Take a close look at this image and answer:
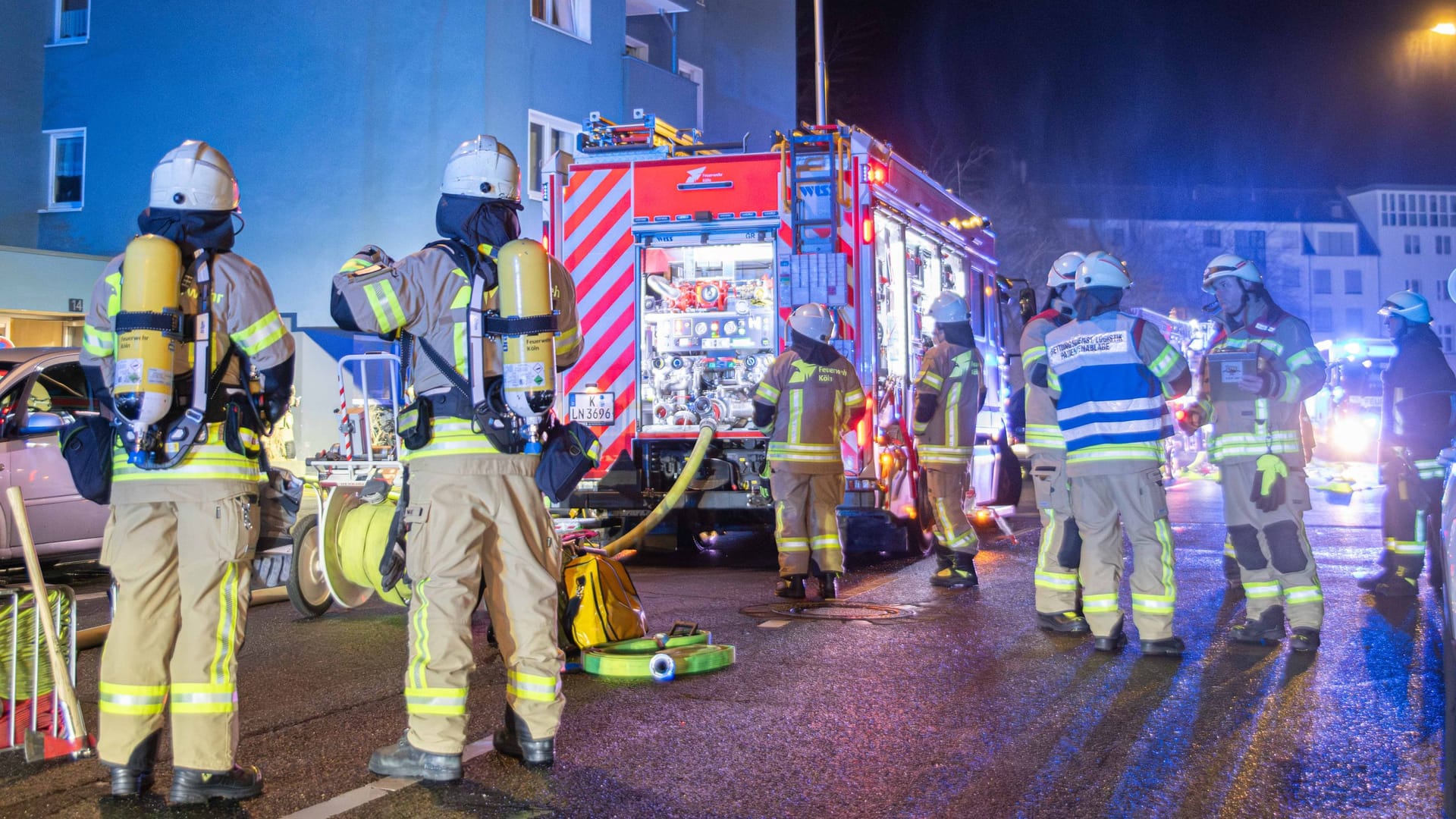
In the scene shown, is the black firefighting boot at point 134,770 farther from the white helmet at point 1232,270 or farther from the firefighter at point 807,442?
the white helmet at point 1232,270

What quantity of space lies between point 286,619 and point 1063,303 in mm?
4764

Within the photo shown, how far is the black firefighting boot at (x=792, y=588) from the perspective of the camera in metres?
7.54

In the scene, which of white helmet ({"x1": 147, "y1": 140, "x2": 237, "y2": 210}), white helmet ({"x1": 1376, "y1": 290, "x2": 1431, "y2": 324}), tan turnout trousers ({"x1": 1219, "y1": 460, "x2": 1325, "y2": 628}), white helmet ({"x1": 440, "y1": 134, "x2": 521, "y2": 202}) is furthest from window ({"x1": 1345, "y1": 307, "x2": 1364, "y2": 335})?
white helmet ({"x1": 147, "y1": 140, "x2": 237, "y2": 210})

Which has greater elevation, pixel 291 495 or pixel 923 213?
pixel 923 213

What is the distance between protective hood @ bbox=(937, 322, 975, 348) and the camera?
838cm

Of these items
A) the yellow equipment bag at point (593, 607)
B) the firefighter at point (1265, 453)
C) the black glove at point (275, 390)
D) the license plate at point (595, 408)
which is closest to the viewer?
the black glove at point (275, 390)

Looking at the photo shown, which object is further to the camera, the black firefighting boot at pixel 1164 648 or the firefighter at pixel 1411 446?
the firefighter at pixel 1411 446

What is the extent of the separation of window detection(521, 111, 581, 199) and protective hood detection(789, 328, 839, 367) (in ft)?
39.8

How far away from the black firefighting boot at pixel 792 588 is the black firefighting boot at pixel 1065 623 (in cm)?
162

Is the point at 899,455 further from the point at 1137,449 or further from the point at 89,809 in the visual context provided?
the point at 89,809

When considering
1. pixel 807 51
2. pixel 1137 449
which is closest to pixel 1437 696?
pixel 1137 449

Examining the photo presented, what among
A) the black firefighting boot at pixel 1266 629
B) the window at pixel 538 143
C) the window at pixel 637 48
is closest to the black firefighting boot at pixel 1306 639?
the black firefighting boot at pixel 1266 629

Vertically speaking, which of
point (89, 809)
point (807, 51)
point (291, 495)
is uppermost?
point (807, 51)

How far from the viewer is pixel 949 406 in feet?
27.1
